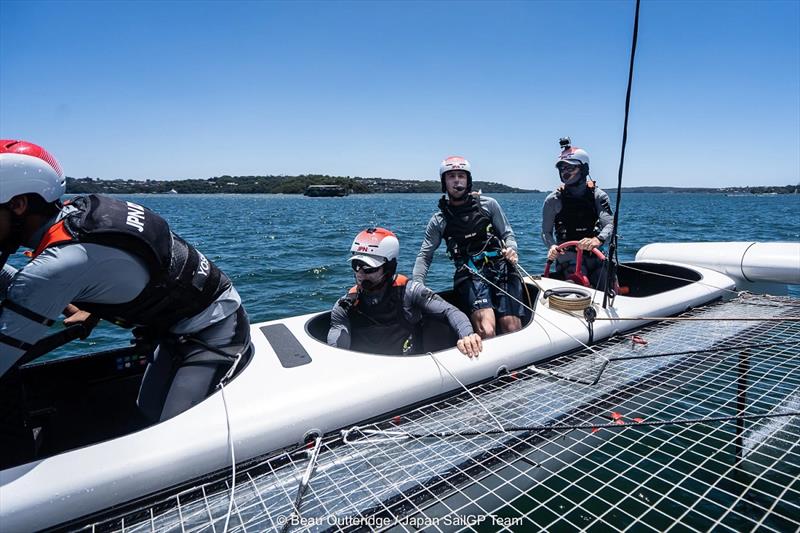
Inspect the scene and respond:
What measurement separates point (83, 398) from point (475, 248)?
3155mm

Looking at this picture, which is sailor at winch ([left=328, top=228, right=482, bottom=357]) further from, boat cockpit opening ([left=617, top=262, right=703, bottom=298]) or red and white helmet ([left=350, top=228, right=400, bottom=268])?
boat cockpit opening ([left=617, top=262, right=703, bottom=298])

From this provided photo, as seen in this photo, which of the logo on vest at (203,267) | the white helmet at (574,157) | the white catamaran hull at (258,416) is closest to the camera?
the white catamaran hull at (258,416)

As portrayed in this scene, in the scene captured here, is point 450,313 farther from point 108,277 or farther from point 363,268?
point 108,277

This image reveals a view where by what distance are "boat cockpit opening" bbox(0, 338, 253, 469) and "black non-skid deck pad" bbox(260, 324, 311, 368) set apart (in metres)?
0.20

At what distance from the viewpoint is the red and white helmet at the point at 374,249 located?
9.80ft

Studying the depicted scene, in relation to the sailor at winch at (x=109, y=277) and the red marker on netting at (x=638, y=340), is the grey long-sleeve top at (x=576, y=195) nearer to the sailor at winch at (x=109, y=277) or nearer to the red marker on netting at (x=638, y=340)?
the red marker on netting at (x=638, y=340)

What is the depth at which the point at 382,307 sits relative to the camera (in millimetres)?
3312

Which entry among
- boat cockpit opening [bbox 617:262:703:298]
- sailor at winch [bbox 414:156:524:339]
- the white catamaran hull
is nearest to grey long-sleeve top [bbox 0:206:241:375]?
the white catamaran hull

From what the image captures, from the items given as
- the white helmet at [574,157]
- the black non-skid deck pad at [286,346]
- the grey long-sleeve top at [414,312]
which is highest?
the white helmet at [574,157]

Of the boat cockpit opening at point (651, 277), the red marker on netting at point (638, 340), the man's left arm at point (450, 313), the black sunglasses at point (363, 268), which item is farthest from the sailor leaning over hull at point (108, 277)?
the boat cockpit opening at point (651, 277)

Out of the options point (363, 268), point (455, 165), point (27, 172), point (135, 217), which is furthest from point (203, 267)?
point (455, 165)

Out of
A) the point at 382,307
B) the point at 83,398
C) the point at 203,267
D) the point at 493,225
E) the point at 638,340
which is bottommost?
the point at 83,398

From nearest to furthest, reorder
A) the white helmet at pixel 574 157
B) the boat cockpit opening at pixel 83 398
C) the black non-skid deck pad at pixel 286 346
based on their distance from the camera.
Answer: the boat cockpit opening at pixel 83 398, the black non-skid deck pad at pixel 286 346, the white helmet at pixel 574 157

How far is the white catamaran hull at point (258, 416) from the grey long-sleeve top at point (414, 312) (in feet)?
0.73
